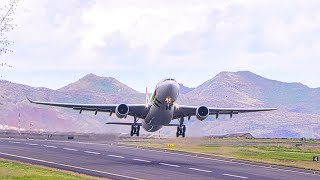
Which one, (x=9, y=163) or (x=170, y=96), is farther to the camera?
→ (x=170, y=96)

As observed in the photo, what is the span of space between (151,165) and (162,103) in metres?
7.60

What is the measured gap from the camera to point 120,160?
2228 inches

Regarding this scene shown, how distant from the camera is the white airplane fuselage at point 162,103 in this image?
178 ft

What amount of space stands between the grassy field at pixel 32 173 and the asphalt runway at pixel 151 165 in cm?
203

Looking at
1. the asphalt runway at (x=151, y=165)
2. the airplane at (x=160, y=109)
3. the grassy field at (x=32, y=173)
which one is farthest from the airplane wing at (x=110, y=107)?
the grassy field at (x=32, y=173)

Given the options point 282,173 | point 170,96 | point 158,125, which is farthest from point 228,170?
point 158,125

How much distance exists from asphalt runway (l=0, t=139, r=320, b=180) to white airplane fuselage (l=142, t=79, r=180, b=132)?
11.6ft

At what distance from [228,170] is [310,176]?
20.6ft

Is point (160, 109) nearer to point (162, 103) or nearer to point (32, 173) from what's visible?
point (162, 103)

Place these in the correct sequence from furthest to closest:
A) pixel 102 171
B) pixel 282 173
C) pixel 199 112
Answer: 1. pixel 199 112
2. pixel 282 173
3. pixel 102 171

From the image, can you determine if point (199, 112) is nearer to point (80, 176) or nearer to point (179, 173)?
point (179, 173)

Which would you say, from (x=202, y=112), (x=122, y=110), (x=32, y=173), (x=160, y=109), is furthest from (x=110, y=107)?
(x=32, y=173)

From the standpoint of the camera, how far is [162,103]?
57531 mm

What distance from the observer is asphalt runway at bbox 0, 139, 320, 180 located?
44.5 meters
